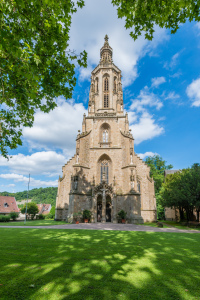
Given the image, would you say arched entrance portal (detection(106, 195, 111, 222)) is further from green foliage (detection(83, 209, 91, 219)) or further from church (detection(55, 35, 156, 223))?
green foliage (detection(83, 209, 91, 219))

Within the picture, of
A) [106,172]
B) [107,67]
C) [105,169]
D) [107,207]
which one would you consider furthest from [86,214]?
[107,67]

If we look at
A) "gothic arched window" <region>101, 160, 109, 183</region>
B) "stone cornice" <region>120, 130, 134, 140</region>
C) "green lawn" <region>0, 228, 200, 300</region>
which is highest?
"stone cornice" <region>120, 130, 134, 140</region>

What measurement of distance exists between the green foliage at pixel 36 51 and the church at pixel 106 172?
1810cm

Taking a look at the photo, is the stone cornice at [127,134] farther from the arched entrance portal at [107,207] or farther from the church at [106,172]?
the arched entrance portal at [107,207]

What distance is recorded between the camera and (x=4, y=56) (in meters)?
4.79

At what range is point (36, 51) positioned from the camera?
4883mm

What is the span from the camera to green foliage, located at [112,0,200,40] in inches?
172

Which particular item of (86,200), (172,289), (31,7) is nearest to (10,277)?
(172,289)

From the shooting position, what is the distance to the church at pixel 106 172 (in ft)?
73.9

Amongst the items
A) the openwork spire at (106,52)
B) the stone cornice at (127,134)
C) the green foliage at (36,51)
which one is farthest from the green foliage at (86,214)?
the openwork spire at (106,52)

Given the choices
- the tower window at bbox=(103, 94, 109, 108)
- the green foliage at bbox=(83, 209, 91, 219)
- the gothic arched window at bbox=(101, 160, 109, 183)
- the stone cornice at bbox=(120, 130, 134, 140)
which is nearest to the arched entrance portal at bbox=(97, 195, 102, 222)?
the green foliage at bbox=(83, 209, 91, 219)

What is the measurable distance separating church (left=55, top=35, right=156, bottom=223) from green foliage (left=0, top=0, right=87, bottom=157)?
1810cm

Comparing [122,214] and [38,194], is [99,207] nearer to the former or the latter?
[122,214]

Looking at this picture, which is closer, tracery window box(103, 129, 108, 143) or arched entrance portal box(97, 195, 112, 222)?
arched entrance portal box(97, 195, 112, 222)
